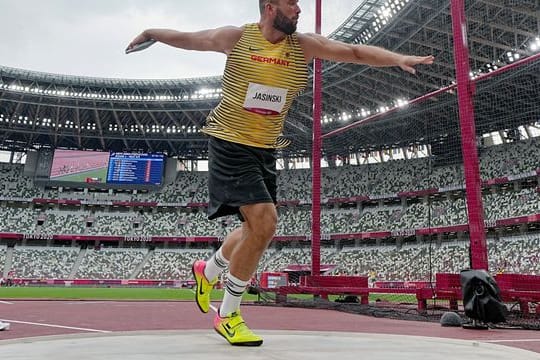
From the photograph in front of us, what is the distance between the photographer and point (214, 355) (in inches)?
94.0

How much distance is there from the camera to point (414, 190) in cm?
3553

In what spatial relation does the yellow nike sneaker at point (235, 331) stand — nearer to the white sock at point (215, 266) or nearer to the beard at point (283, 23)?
the white sock at point (215, 266)

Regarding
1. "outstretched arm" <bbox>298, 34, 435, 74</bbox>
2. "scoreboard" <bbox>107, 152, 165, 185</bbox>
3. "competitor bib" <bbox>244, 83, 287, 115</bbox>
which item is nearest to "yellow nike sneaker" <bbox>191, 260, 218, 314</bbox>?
"competitor bib" <bbox>244, 83, 287, 115</bbox>

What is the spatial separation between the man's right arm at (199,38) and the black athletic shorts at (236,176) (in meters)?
0.68

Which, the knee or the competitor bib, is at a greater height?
the competitor bib

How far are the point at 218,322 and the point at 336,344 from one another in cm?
88

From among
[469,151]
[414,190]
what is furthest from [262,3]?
[414,190]

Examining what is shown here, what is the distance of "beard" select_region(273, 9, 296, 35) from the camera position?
3010 mm

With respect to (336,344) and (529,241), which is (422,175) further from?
(336,344)

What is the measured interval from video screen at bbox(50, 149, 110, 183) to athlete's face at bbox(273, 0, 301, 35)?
140 ft

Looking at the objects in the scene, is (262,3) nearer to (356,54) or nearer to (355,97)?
(356,54)

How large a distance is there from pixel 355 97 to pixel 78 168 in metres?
27.8

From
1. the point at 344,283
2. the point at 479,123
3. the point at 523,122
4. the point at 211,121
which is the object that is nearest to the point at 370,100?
the point at 479,123

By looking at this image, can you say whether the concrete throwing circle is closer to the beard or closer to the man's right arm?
the man's right arm
